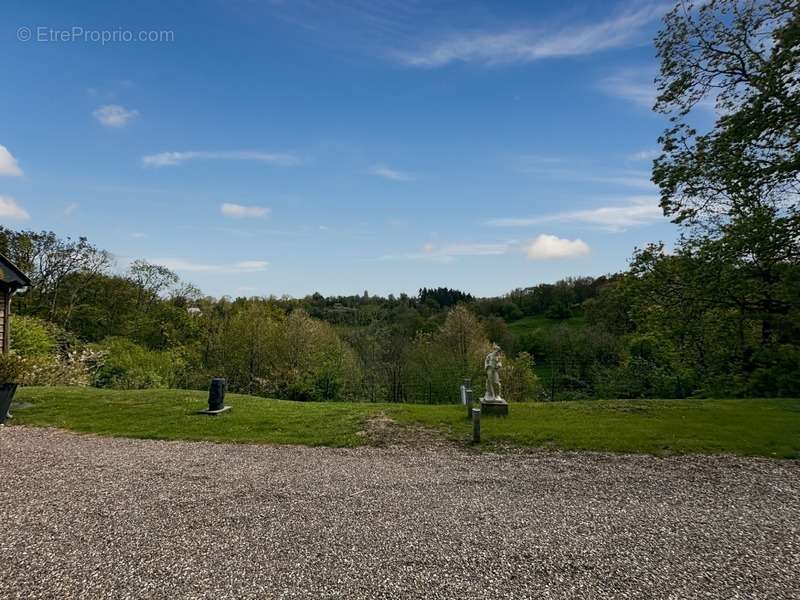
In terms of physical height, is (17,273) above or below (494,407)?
above

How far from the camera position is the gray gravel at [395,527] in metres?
3.78

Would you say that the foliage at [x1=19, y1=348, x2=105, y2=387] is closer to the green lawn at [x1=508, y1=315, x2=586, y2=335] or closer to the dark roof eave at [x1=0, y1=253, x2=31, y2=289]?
the dark roof eave at [x1=0, y1=253, x2=31, y2=289]

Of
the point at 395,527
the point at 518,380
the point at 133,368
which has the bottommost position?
the point at 395,527

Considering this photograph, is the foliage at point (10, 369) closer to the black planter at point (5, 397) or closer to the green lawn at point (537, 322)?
the black planter at point (5, 397)

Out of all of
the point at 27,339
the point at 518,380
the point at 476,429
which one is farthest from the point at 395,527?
the point at 518,380

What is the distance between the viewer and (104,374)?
21188 mm

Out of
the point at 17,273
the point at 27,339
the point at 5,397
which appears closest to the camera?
the point at 5,397

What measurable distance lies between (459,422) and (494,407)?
1.15 metres

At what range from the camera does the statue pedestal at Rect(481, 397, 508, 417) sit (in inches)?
435

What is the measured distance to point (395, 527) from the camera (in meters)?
4.83

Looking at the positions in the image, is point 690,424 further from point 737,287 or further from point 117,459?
point 117,459

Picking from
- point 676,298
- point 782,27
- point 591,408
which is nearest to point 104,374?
point 591,408

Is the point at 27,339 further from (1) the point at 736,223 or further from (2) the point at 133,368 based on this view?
(1) the point at 736,223

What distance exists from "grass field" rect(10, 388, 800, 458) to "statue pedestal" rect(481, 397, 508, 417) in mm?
246
